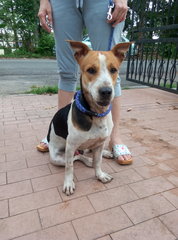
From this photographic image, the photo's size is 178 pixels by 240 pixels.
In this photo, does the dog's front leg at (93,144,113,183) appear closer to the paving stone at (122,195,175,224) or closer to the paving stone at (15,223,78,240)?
the paving stone at (122,195,175,224)

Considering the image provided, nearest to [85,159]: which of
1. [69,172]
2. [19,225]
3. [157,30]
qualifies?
[69,172]

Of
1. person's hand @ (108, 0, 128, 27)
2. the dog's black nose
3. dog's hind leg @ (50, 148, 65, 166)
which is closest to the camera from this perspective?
the dog's black nose

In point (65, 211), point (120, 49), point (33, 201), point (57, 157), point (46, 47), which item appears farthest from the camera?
point (46, 47)

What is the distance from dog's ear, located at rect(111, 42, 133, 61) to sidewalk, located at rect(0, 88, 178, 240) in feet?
4.22

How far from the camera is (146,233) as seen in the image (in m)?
1.76

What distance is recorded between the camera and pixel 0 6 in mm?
20219

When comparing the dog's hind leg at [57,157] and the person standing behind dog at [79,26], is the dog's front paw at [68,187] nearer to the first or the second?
the dog's hind leg at [57,157]

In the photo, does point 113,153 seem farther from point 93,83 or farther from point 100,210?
point 93,83

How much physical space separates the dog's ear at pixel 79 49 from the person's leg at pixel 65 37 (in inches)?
24.4

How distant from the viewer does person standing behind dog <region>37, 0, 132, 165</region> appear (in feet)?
8.07

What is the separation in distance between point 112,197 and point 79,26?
1963 millimetres

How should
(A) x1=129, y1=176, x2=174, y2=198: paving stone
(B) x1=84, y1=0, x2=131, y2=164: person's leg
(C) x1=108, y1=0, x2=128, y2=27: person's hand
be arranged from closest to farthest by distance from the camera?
(A) x1=129, y1=176, x2=174, y2=198: paving stone → (C) x1=108, y1=0, x2=128, y2=27: person's hand → (B) x1=84, y1=0, x2=131, y2=164: person's leg

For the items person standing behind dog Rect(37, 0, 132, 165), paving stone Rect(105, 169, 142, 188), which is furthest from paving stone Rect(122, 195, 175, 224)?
person standing behind dog Rect(37, 0, 132, 165)

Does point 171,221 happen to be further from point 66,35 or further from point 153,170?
point 66,35
